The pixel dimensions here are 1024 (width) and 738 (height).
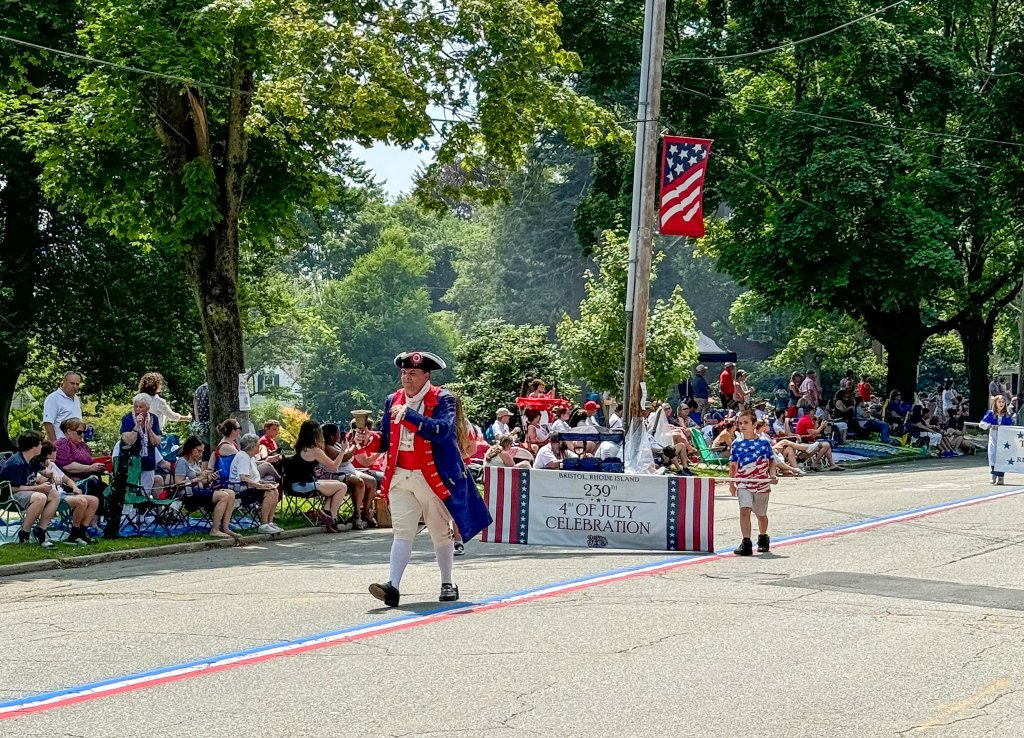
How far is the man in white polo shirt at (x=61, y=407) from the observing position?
17797 millimetres

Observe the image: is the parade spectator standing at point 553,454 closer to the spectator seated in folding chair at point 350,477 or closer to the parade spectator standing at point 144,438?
the spectator seated in folding chair at point 350,477

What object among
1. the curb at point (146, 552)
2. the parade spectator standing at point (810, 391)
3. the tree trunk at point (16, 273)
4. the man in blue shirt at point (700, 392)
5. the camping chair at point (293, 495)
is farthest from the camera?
the parade spectator standing at point (810, 391)

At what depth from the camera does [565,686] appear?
8.16 metres

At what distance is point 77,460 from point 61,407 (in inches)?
31.9

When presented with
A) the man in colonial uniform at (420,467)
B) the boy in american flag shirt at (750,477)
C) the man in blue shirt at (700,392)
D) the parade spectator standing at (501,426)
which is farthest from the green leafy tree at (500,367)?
the man in colonial uniform at (420,467)

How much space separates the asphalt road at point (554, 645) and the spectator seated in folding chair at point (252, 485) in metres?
2.17

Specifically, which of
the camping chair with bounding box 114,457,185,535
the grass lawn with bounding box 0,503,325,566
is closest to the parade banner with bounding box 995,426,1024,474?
the grass lawn with bounding box 0,503,325,566

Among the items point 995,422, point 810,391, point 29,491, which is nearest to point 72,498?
point 29,491

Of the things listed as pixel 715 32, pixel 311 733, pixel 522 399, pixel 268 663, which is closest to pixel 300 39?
pixel 522 399

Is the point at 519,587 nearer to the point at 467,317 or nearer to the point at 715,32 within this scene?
the point at 715,32

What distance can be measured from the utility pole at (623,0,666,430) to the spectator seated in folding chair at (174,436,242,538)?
6.93 m

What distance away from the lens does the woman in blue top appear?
25.5 m

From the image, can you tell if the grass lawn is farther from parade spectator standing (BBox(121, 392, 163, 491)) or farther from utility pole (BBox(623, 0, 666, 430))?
utility pole (BBox(623, 0, 666, 430))

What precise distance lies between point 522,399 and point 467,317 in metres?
72.6
